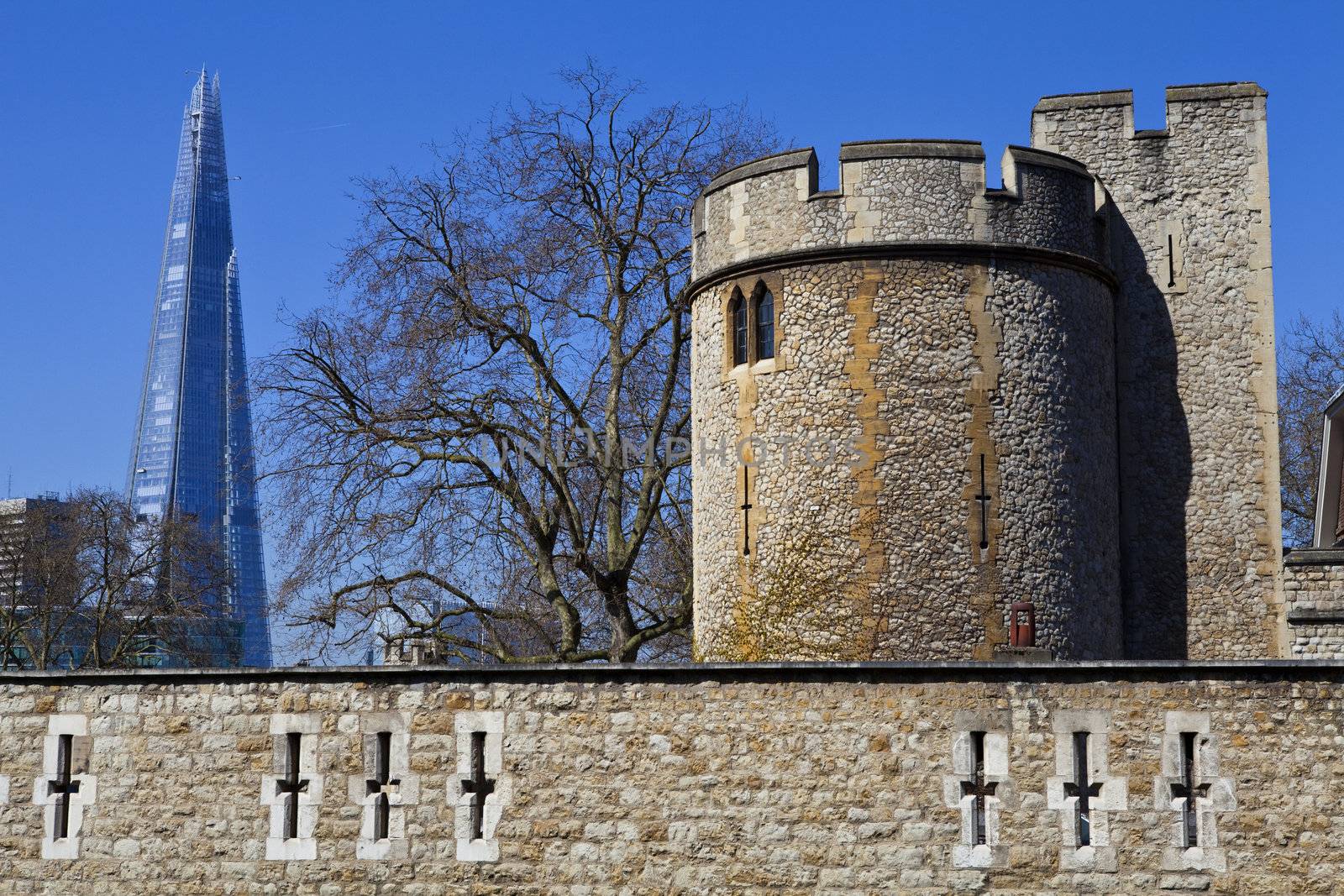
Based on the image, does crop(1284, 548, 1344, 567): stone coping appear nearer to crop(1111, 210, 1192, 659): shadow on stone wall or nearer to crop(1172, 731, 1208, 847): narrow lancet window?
crop(1111, 210, 1192, 659): shadow on stone wall

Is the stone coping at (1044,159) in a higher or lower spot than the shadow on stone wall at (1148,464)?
higher

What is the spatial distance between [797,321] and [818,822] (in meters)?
6.52

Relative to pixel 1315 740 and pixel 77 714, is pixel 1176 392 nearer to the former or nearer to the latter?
pixel 1315 740

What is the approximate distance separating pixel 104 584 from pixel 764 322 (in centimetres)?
2540

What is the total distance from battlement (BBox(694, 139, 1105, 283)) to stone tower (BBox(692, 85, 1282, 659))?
26 millimetres

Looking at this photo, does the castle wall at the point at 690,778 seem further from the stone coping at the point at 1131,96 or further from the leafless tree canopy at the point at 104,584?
the leafless tree canopy at the point at 104,584

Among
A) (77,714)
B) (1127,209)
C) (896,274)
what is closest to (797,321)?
(896,274)

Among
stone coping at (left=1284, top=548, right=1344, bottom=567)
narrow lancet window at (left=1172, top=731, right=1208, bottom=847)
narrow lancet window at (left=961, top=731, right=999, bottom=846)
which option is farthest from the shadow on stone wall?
narrow lancet window at (left=961, top=731, right=999, bottom=846)

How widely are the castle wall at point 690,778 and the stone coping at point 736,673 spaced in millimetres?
20

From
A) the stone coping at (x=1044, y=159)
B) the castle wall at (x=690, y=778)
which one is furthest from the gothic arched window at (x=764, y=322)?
the castle wall at (x=690, y=778)

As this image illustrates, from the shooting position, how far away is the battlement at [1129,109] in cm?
2048

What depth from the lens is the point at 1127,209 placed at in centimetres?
2039

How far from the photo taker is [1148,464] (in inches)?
789

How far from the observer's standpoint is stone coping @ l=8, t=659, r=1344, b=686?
1307 centimetres
